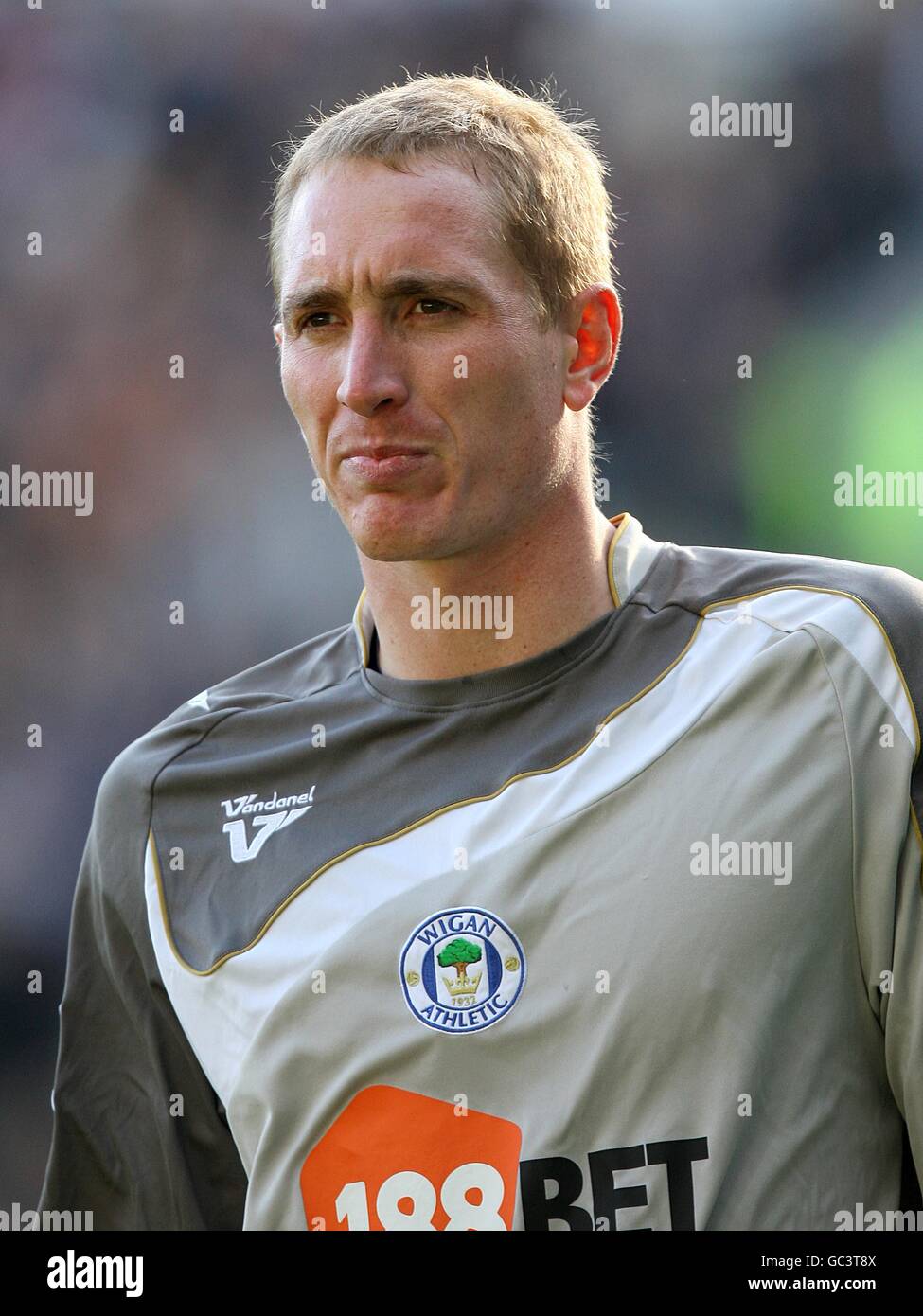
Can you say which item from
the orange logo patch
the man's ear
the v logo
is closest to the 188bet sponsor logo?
the orange logo patch

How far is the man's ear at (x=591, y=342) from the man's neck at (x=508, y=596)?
11 cm

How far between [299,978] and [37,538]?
129 centimetres

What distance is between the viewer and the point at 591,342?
4.07 feet

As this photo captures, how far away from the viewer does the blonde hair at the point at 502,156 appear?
1.14 m

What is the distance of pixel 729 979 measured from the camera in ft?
3.33

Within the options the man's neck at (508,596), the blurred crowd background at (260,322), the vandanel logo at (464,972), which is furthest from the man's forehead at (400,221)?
the blurred crowd background at (260,322)

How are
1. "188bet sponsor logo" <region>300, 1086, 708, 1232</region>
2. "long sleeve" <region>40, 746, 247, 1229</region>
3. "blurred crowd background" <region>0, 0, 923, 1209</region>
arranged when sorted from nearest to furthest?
"188bet sponsor logo" <region>300, 1086, 708, 1232</region>, "long sleeve" <region>40, 746, 247, 1229</region>, "blurred crowd background" <region>0, 0, 923, 1209</region>

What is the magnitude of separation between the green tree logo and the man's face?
31 centimetres

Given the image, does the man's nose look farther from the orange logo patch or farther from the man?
the orange logo patch

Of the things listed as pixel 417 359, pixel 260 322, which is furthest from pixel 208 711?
pixel 260 322

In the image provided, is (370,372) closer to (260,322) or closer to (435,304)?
(435,304)

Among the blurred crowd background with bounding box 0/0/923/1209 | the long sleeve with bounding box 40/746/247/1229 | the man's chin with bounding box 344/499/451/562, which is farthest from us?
the blurred crowd background with bounding box 0/0/923/1209

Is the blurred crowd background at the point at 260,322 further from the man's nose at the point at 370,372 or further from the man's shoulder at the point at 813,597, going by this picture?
the man's nose at the point at 370,372

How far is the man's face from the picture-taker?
1.10 meters
